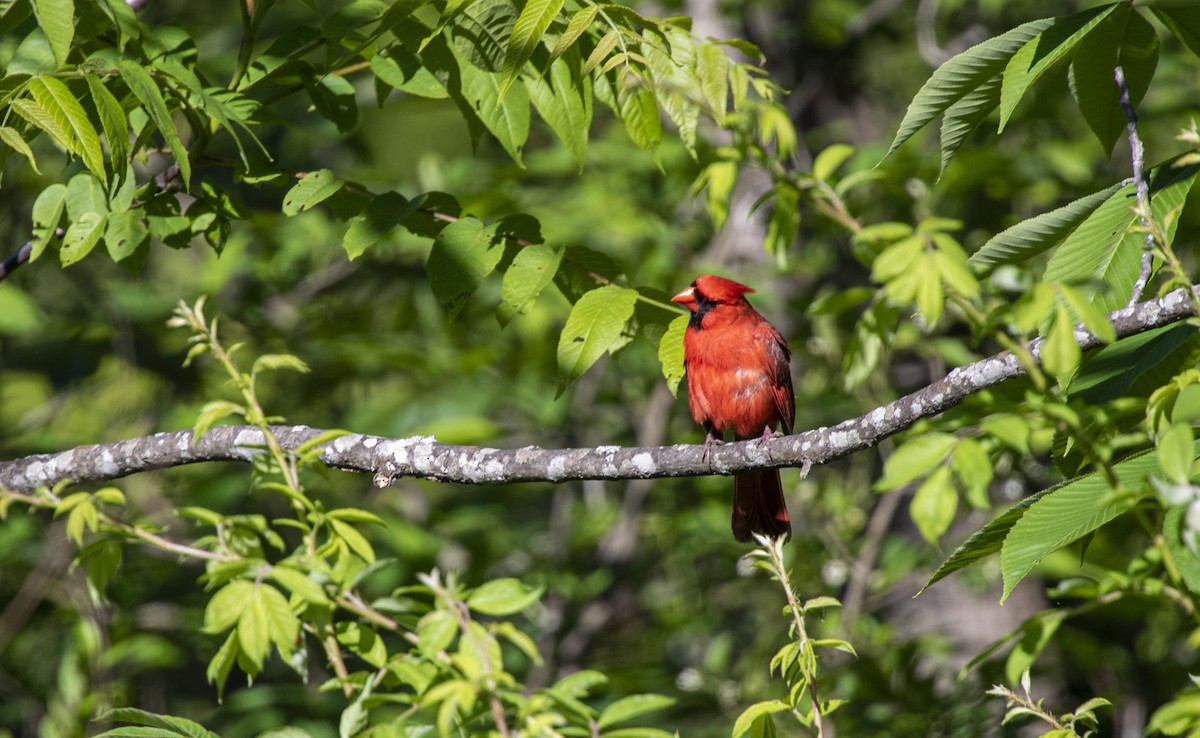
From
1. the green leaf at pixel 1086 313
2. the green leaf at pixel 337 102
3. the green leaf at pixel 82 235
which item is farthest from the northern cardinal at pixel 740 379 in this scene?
the green leaf at pixel 1086 313

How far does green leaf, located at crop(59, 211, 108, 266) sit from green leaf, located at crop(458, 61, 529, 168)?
882 mm

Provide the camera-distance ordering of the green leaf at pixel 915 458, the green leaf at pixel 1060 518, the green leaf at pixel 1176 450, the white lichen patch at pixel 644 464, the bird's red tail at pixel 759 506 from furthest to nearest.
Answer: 1. the bird's red tail at pixel 759 506
2. the white lichen patch at pixel 644 464
3. the green leaf at pixel 1060 518
4. the green leaf at pixel 915 458
5. the green leaf at pixel 1176 450

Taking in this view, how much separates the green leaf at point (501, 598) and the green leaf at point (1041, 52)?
124 centimetres

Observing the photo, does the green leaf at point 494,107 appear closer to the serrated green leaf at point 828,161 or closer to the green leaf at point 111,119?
the green leaf at point 111,119

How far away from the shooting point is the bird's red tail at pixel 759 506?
4.46 meters

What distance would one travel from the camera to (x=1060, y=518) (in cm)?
182

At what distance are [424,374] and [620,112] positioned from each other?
3.80 m

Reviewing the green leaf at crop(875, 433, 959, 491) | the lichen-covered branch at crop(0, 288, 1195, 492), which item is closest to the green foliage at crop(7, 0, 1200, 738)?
the green leaf at crop(875, 433, 959, 491)

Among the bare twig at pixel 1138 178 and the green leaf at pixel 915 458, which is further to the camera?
the bare twig at pixel 1138 178

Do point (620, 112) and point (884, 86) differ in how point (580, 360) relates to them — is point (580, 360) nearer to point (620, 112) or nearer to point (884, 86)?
point (620, 112)

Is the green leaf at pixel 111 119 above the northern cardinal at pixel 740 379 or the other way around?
above

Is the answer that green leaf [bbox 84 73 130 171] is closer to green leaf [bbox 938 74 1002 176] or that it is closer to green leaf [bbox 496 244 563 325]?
green leaf [bbox 496 244 563 325]

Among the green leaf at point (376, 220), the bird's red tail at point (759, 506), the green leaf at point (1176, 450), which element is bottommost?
the bird's red tail at point (759, 506)

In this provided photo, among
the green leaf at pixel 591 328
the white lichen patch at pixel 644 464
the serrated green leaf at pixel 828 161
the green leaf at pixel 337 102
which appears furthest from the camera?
the serrated green leaf at pixel 828 161
